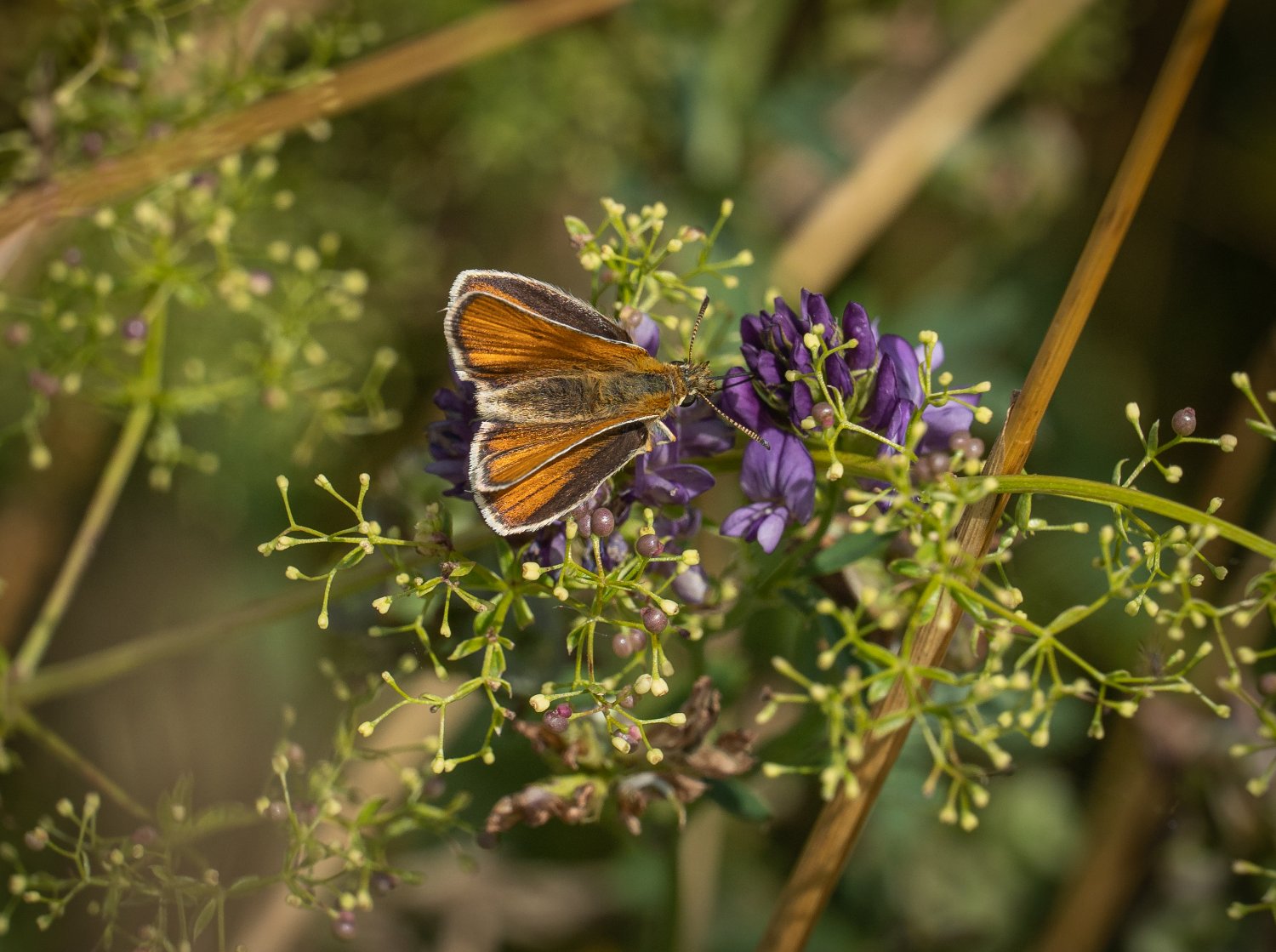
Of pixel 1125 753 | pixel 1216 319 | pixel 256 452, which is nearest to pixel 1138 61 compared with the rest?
pixel 1216 319

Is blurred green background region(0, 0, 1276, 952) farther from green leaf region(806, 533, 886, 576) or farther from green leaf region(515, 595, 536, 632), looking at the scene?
green leaf region(515, 595, 536, 632)

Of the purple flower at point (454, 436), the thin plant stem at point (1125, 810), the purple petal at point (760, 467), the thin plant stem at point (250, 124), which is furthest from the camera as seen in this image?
the thin plant stem at point (1125, 810)

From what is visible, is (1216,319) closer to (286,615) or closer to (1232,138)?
(1232,138)

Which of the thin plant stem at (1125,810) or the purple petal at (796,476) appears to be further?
the thin plant stem at (1125,810)

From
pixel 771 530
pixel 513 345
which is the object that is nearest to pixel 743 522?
pixel 771 530

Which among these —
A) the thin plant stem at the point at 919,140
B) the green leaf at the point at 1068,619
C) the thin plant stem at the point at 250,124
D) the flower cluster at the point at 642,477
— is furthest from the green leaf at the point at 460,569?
the thin plant stem at the point at 919,140

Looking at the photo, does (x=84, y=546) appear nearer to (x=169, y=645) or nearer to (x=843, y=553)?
(x=169, y=645)

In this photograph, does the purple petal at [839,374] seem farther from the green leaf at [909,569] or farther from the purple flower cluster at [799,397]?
the green leaf at [909,569]
